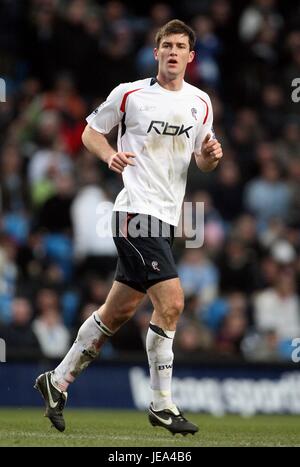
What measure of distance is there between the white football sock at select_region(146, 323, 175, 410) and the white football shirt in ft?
2.49

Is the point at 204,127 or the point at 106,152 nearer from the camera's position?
the point at 106,152

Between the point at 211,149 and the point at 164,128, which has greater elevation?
the point at 164,128

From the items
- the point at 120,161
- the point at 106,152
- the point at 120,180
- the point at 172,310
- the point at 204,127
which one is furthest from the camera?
the point at 120,180

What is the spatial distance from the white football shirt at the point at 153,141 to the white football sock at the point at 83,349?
2.68 feet

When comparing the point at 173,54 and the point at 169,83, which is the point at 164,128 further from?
the point at 173,54

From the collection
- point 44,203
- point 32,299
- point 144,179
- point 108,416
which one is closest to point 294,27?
point 44,203

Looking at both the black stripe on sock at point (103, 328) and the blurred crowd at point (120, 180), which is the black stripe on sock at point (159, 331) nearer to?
the black stripe on sock at point (103, 328)

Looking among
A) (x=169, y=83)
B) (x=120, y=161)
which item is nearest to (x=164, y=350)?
(x=120, y=161)

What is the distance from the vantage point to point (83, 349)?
8.87 meters

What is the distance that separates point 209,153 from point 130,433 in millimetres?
1964

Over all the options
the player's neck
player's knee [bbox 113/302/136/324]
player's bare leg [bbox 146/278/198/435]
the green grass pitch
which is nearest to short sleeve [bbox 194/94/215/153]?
the player's neck

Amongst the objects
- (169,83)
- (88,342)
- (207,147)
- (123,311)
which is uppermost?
(169,83)

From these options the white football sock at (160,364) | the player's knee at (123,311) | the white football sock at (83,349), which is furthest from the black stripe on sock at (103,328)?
the white football sock at (160,364)
